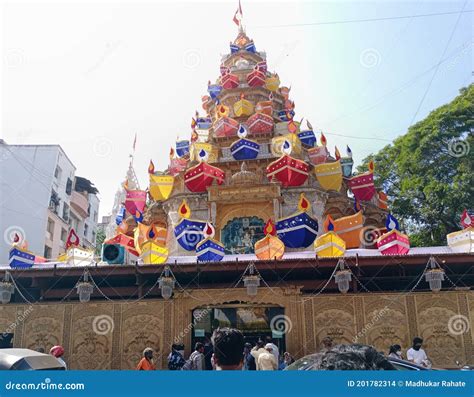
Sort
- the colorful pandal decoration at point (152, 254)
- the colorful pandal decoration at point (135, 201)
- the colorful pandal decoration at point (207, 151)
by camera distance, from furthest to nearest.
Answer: the colorful pandal decoration at point (207, 151)
the colorful pandal decoration at point (135, 201)
the colorful pandal decoration at point (152, 254)

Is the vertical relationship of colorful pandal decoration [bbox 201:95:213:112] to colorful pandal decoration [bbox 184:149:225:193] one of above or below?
above

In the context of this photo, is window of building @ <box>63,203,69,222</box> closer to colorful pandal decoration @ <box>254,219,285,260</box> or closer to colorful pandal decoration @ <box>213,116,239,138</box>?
colorful pandal decoration @ <box>213,116,239,138</box>

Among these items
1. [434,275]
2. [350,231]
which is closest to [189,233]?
[350,231]

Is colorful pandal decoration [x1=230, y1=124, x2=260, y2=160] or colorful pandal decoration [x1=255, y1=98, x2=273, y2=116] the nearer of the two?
colorful pandal decoration [x1=230, y1=124, x2=260, y2=160]

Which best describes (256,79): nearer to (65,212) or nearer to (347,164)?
(347,164)

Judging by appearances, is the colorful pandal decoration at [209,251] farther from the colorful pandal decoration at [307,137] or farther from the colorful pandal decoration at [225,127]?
the colorful pandal decoration at [307,137]

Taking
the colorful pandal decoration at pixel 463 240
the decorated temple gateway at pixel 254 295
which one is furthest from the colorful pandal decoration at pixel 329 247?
the colorful pandal decoration at pixel 463 240

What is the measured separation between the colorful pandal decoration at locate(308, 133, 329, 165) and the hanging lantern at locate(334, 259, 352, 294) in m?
11.4

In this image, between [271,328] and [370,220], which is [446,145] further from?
[271,328]

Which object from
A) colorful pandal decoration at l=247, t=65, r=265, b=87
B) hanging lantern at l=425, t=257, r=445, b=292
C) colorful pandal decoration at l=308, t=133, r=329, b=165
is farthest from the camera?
colorful pandal decoration at l=247, t=65, r=265, b=87

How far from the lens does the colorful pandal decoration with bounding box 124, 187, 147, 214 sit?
22.6m

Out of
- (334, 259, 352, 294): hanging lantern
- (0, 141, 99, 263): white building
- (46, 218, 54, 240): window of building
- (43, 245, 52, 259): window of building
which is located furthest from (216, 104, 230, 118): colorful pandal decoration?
(43, 245, 52, 259): window of building

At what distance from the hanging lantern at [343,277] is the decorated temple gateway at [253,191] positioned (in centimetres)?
335

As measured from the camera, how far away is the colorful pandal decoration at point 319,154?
23.8 m
